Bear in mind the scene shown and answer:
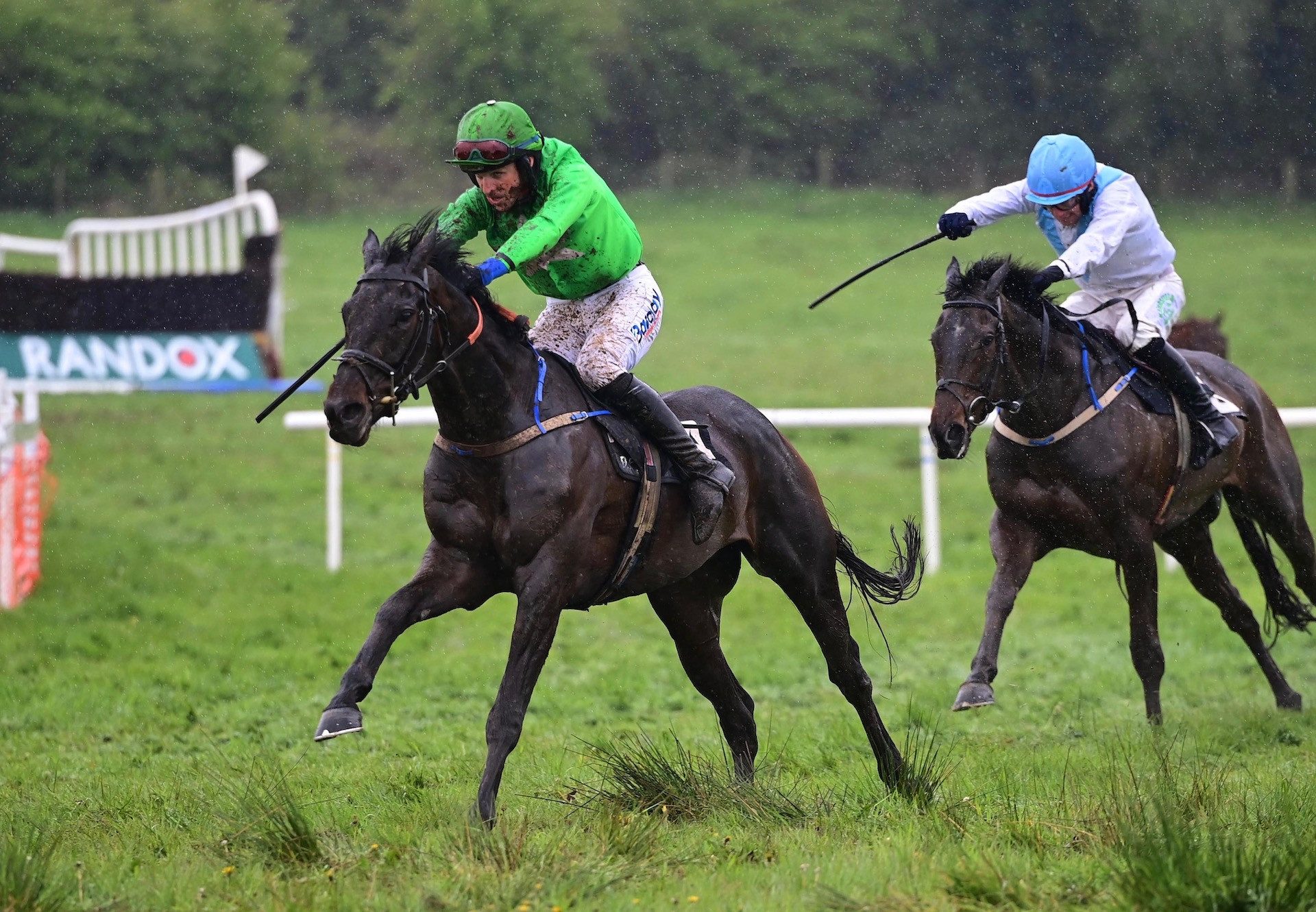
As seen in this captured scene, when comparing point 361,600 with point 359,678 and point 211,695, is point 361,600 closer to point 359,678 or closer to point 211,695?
point 211,695

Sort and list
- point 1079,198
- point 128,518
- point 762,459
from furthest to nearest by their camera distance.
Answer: point 128,518 → point 1079,198 → point 762,459

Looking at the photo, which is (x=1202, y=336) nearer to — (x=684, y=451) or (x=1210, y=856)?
(x=684, y=451)

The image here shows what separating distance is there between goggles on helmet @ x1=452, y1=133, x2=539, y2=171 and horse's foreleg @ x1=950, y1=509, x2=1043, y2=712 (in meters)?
2.83

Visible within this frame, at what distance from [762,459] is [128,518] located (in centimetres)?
1036

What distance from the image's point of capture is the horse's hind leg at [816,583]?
6.10 metres

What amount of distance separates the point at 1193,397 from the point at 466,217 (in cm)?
364

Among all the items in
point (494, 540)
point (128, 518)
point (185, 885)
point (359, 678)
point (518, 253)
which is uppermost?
point (518, 253)

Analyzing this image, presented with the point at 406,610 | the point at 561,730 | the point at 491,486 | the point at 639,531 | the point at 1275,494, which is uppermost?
the point at 491,486

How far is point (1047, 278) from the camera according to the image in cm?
630

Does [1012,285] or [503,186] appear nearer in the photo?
[503,186]

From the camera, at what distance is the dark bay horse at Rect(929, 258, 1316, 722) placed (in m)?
6.11

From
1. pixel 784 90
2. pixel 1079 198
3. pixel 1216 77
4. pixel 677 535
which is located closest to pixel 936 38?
pixel 784 90

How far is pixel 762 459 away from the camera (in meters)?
6.13

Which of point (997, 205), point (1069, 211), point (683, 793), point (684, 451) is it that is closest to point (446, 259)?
point (684, 451)
